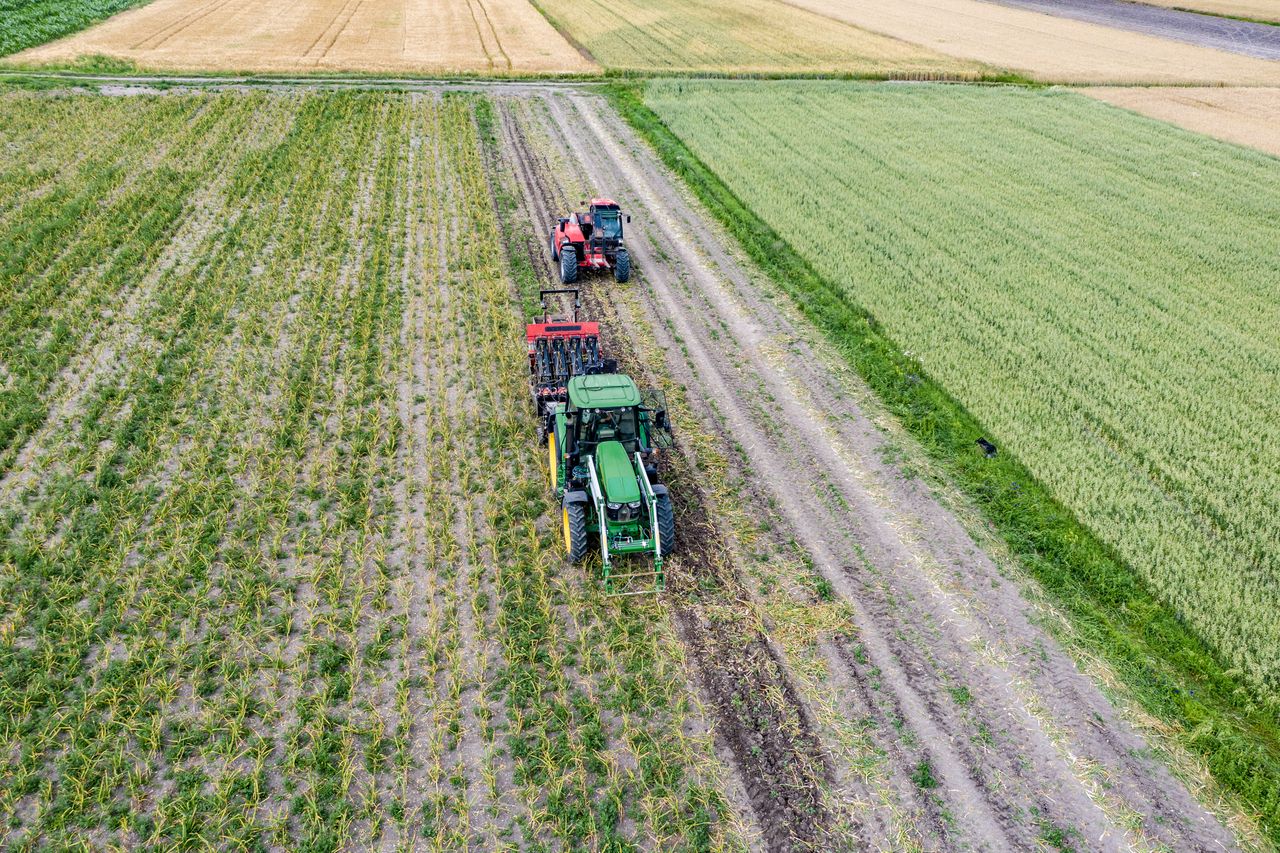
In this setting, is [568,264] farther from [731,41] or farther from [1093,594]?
[731,41]

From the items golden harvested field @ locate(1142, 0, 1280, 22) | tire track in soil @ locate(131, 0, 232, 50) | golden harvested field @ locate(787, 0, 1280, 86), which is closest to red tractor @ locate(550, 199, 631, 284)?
tire track in soil @ locate(131, 0, 232, 50)

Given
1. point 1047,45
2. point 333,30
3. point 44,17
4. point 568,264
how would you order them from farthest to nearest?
point 1047,45, point 333,30, point 44,17, point 568,264

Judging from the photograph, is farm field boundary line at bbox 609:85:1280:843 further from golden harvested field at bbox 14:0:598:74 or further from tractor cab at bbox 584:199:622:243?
golden harvested field at bbox 14:0:598:74

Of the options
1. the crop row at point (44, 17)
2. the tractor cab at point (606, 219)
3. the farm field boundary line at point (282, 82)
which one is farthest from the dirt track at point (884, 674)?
the crop row at point (44, 17)

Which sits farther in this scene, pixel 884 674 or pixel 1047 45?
pixel 1047 45

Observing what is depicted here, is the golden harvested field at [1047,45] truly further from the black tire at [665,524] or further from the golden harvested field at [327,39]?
the black tire at [665,524]

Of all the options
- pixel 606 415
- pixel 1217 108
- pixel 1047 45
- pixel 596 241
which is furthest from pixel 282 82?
pixel 1047 45
